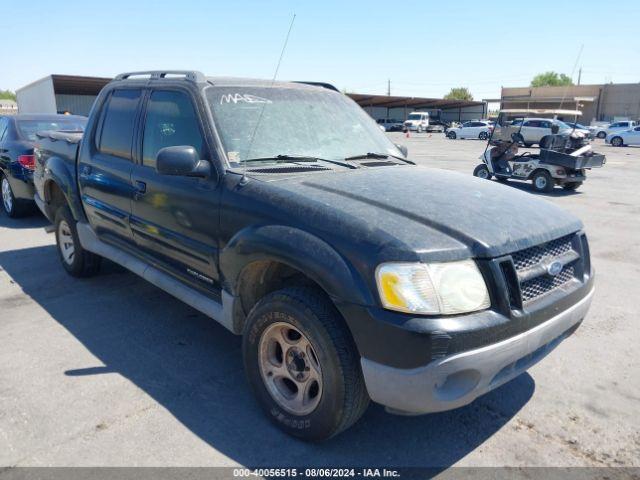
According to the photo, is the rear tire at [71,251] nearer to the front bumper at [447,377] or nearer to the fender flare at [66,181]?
the fender flare at [66,181]

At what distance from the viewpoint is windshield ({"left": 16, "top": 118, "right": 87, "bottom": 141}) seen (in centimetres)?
820

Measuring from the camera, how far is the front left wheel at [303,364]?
8.01 feet

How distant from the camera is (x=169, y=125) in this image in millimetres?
3693

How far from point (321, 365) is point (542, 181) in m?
12.0

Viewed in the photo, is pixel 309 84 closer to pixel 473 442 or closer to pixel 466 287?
pixel 466 287

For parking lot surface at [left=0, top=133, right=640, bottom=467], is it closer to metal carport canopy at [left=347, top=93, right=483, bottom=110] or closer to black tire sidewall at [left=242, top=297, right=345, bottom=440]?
black tire sidewall at [left=242, top=297, right=345, bottom=440]

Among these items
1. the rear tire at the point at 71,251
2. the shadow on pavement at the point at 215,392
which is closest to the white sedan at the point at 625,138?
the shadow on pavement at the point at 215,392

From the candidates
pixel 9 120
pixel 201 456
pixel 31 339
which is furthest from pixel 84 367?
pixel 9 120

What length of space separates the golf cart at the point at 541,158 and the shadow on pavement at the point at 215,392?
33.1ft

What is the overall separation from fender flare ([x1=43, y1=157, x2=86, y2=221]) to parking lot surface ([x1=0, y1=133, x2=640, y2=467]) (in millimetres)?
827

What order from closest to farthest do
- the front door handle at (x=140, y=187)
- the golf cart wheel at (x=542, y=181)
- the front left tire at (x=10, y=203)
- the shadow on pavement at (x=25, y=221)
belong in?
1. the front door handle at (x=140, y=187)
2. the shadow on pavement at (x=25, y=221)
3. the front left tire at (x=10, y=203)
4. the golf cart wheel at (x=542, y=181)

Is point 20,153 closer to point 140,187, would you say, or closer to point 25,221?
point 25,221

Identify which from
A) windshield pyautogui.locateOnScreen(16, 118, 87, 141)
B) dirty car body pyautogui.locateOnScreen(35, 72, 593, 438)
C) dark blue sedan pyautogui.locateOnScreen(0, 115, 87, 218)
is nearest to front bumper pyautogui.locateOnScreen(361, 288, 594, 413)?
dirty car body pyautogui.locateOnScreen(35, 72, 593, 438)

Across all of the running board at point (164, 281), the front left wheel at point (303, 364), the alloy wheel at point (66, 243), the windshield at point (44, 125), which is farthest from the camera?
the windshield at point (44, 125)
